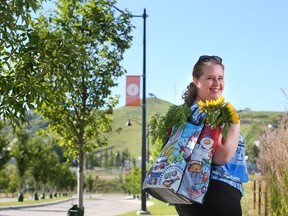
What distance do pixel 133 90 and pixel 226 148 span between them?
17373mm

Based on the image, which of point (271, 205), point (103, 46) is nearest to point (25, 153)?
point (103, 46)

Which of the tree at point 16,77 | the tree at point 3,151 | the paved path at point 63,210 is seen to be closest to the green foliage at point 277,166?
the tree at point 16,77

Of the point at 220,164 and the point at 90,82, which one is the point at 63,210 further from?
the point at 220,164

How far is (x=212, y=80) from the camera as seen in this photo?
3.02 m

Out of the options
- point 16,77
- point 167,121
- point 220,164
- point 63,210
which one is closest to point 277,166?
point 16,77

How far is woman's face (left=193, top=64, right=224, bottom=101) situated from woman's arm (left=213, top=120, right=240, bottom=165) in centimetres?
29

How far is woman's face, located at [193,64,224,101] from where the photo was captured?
9.89 feet

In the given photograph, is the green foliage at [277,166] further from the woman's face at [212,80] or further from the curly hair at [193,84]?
the woman's face at [212,80]

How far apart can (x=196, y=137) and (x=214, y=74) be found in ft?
1.40

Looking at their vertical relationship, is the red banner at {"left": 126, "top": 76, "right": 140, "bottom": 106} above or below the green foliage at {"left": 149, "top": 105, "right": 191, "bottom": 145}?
above

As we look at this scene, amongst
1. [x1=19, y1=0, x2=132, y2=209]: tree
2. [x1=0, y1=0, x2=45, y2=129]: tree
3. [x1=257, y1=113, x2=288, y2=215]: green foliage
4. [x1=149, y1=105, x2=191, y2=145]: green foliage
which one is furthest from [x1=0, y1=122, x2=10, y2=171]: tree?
[x1=149, y1=105, x2=191, y2=145]: green foliage

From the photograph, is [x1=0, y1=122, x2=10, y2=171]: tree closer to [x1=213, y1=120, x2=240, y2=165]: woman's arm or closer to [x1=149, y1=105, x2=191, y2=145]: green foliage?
[x1=149, y1=105, x2=191, y2=145]: green foliage

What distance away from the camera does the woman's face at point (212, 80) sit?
302 cm

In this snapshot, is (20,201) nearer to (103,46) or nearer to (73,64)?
(103,46)
